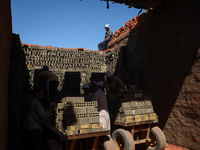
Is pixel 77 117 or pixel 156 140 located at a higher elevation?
pixel 77 117

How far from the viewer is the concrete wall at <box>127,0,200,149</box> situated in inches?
202

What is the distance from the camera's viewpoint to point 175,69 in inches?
227

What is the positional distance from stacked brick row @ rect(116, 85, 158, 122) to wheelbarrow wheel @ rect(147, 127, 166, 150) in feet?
1.42

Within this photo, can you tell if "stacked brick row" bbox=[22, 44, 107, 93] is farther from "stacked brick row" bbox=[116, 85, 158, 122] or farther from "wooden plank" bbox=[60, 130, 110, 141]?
"wooden plank" bbox=[60, 130, 110, 141]

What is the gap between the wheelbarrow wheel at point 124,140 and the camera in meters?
4.34

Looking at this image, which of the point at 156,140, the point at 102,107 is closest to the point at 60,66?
the point at 102,107

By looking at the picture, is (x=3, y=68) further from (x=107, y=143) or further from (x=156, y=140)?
(x=156, y=140)

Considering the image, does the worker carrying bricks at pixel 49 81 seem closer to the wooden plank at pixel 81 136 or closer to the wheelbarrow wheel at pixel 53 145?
the wheelbarrow wheel at pixel 53 145

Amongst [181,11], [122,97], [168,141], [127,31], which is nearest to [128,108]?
[122,97]

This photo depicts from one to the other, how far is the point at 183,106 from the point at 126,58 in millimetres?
4206

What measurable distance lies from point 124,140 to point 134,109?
0.91 metres

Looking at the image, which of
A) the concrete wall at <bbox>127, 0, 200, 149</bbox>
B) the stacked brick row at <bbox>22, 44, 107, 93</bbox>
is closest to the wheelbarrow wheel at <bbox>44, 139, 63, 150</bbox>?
the concrete wall at <bbox>127, 0, 200, 149</bbox>

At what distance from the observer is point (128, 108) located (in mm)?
4742

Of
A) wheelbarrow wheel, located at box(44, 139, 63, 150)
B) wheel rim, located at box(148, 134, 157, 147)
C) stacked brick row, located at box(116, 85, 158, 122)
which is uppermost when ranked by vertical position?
stacked brick row, located at box(116, 85, 158, 122)
